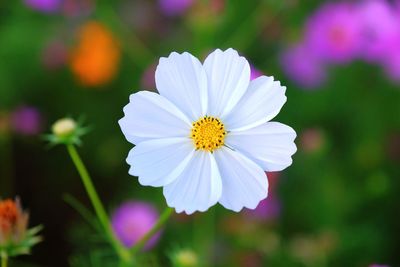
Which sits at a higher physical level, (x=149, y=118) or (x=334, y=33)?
(x=334, y=33)

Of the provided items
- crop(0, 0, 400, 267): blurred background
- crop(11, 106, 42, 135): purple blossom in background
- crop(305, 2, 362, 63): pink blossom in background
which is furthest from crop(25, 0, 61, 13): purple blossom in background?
crop(305, 2, 362, 63): pink blossom in background

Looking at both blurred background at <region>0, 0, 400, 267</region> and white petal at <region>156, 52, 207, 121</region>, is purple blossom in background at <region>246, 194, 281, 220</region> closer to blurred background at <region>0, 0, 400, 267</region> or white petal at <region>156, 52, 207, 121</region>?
blurred background at <region>0, 0, 400, 267</region>

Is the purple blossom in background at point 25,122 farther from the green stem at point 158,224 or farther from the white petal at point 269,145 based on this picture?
the white petal at point 269,145

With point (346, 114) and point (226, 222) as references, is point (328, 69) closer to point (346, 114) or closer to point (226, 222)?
point (346, 114)

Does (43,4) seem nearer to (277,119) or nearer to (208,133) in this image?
(277,119)

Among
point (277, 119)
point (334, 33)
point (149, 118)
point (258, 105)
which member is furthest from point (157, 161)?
point (334, 33)
